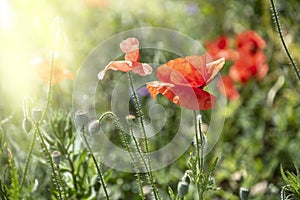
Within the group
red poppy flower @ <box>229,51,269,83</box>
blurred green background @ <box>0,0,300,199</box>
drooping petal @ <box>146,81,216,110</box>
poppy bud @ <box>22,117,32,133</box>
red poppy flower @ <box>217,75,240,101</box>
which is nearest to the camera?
drooping petal @ <box>146,81,216,110</box>

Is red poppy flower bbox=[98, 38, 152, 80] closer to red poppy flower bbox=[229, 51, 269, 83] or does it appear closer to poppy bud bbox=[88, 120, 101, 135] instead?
poppy bud bbox=[88, 120, 101, 135]

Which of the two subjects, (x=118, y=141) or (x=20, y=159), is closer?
(x=20, y=159)

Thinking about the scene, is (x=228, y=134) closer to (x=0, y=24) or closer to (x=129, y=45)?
(x=0, y=24)

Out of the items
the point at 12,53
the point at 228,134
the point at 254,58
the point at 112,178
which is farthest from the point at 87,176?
the point at 254,58

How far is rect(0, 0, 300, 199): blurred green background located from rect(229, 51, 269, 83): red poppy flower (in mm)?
128

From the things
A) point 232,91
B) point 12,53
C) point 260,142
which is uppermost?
point 12,53

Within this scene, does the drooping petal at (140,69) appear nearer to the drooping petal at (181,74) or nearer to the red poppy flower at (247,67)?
the drooping petal at (181,74)

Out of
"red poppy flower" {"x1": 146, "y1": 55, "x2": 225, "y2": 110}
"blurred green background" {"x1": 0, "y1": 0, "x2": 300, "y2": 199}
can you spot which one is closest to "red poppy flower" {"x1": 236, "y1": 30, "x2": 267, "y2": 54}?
"blurred green background" {"x1": 0, "y1": 0, "x2": 300, "y2": 199}

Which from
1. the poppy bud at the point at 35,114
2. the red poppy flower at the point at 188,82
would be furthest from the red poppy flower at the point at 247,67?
the poppy bud at the point at 35,114

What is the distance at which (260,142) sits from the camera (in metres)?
3.26

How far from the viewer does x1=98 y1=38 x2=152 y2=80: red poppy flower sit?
1.72 metres

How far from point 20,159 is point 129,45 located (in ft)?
3.21

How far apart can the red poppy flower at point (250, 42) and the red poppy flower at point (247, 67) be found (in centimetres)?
4

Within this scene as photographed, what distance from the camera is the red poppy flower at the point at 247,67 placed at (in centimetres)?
349
